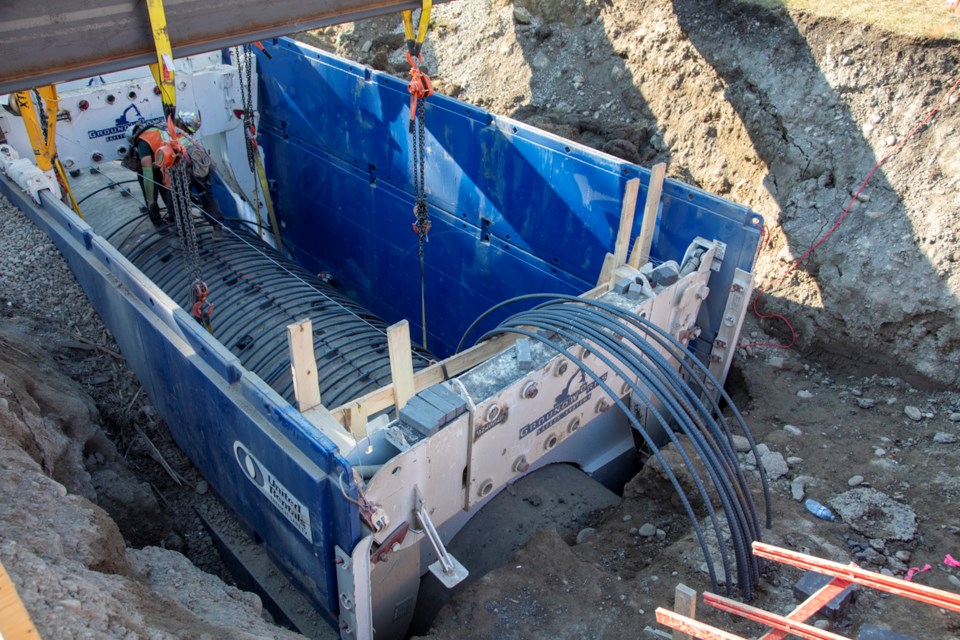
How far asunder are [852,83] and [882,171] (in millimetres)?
882

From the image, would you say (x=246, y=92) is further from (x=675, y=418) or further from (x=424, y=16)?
(x=675, y=418)

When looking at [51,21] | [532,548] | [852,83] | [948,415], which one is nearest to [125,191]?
[51,21]

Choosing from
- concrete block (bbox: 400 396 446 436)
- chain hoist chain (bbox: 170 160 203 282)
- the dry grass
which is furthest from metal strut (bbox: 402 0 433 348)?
the dry grass

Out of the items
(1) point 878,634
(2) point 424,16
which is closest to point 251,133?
(2) point 424,16

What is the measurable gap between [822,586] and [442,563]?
76.5 inches

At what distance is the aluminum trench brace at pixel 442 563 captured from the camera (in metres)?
3.42

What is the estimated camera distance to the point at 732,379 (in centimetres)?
634

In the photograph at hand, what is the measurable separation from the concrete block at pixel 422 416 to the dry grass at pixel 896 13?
5.57m

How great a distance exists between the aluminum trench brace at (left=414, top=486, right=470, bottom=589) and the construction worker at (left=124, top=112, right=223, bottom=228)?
3544 millimetres

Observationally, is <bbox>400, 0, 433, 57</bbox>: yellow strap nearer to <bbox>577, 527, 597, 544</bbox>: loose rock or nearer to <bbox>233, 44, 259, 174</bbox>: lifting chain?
<bbox>233, 44, 259, 174</bbox>: lifting chain

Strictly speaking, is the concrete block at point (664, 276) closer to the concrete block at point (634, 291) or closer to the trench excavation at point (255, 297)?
the concrete block at point (634, 291)

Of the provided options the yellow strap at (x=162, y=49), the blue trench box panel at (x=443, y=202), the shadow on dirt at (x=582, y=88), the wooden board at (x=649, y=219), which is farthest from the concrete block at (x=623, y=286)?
the shadow on dirt at (x=582, y=88)

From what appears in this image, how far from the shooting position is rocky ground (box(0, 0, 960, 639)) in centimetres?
353

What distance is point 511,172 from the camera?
623 centimetres
